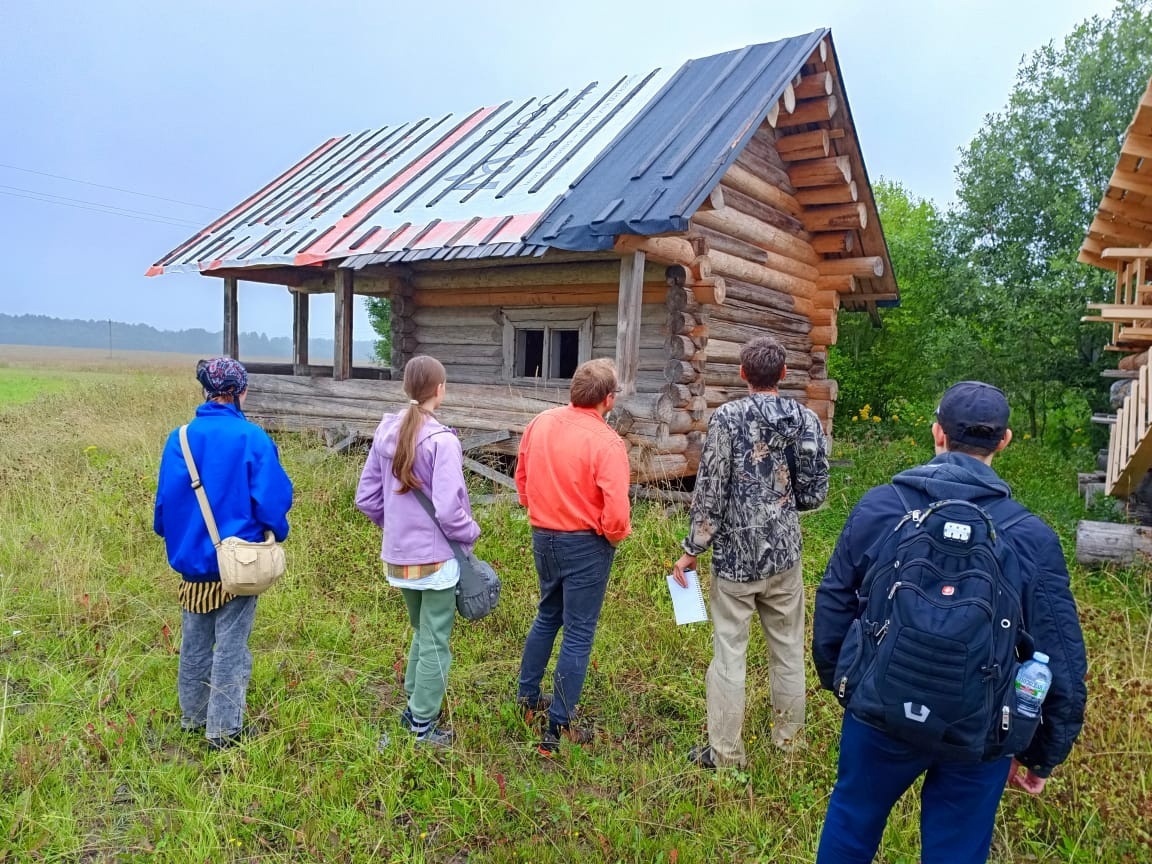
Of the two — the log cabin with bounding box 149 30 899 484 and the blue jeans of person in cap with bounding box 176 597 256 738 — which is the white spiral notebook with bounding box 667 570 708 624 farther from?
the log cabin with bounding box 149 30 899 484

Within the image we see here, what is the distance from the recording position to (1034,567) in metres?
1.99

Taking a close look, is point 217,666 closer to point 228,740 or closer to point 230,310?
point 228,740

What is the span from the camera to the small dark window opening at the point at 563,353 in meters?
9.83

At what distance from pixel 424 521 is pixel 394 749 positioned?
1.09 metres

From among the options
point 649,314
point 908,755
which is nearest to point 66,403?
point 649,314

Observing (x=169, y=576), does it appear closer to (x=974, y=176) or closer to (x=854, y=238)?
(x=854, y=238)

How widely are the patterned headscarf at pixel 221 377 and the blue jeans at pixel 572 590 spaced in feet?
5.21

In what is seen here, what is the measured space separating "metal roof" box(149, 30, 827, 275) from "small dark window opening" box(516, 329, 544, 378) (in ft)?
6.89

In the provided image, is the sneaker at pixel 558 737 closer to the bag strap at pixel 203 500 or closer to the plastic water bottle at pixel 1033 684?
the bag strap at pixel 203 500

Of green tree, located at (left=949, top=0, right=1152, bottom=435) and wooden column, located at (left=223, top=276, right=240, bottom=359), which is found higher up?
green tree, located at (left=949, top=0, right=1152, bottom=435)

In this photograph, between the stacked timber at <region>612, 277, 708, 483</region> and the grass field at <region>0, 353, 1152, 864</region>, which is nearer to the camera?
the grass field at <region>0, 353, 1152, 864</region>

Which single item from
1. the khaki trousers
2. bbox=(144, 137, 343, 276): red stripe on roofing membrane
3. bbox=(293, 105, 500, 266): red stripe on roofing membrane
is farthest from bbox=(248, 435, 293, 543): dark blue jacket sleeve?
bbox=(144, 137, 343, 276): red stripe on roofing membrane

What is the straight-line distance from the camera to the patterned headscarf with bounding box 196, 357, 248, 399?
339 centimetres

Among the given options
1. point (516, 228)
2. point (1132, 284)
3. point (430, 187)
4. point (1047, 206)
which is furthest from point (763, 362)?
point (1047, 206)
